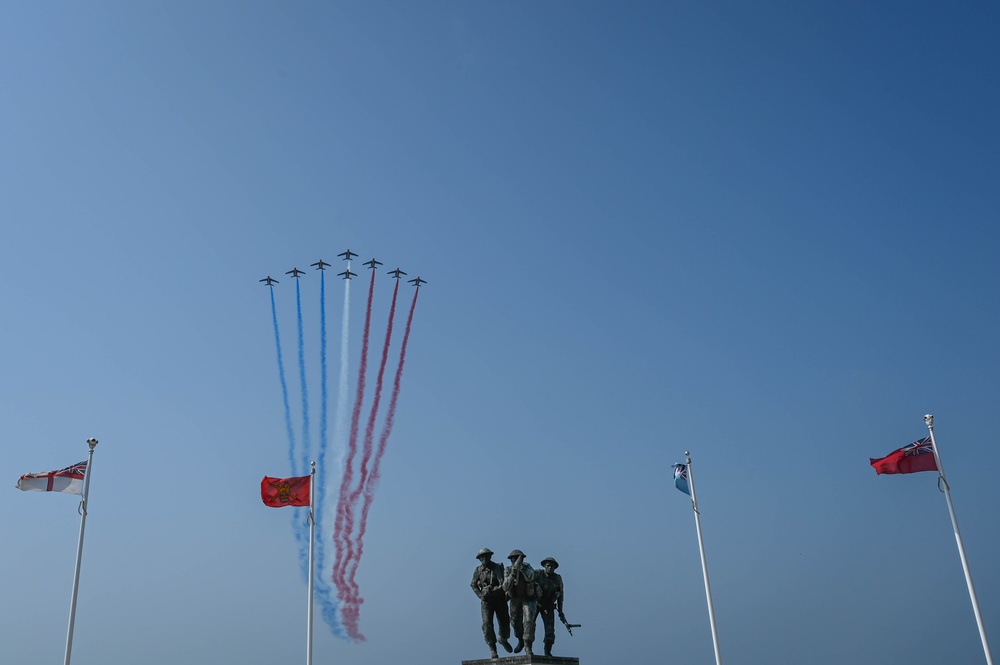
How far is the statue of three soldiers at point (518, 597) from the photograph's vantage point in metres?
32.1

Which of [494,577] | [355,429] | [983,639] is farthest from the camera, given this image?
[355,429]

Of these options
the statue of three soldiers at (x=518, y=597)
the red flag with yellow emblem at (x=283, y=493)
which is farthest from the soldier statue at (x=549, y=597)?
the red flag with yellow emblem at (x=283, y=493)

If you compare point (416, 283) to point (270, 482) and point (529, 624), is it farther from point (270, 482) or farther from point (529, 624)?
point (529, 624)

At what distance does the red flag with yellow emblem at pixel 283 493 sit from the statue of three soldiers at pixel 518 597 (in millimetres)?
9616

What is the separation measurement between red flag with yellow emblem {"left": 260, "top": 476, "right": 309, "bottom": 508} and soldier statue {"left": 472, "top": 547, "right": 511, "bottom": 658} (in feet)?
32.4

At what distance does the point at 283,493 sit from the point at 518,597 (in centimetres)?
1250

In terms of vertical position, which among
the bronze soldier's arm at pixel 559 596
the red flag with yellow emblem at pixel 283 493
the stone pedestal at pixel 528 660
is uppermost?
the red flag with yellow emblem at pixel 283 493

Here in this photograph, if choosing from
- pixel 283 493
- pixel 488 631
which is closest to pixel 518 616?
pixel 488 631

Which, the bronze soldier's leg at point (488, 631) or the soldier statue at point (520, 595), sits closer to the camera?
the soldier statue at point (520, 595)

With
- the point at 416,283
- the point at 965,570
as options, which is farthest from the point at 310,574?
the point at 416,283

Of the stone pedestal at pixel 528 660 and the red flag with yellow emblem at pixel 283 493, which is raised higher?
the red flag with yellow emblem at pixel 283 493

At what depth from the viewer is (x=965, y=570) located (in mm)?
31891

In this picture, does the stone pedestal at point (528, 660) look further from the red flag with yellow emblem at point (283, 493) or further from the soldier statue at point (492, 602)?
the red flag with yellow emblem at point (283, 493)

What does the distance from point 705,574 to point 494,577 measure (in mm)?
10738
